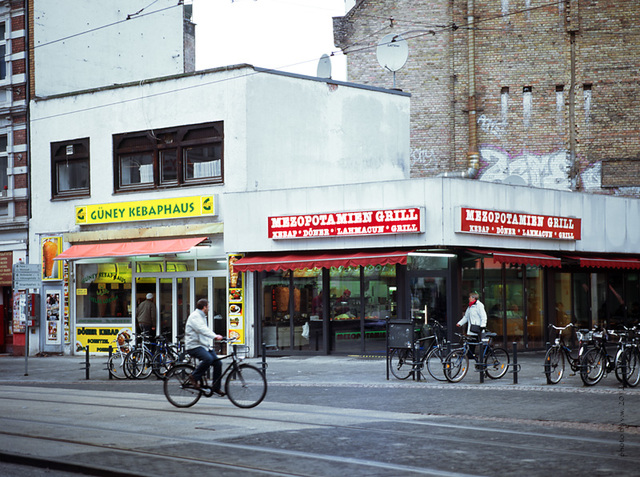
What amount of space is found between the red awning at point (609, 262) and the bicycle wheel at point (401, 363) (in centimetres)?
812

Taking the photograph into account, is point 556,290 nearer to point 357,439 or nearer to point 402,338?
point 402,338

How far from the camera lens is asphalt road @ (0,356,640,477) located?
341 inches

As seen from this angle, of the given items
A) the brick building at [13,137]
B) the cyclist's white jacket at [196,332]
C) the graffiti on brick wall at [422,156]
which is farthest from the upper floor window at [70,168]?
the cyclist's white jacket at [196,332]

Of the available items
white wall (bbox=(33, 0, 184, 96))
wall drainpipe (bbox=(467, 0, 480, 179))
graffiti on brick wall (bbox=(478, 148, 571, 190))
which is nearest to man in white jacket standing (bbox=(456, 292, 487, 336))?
graffiti on brick wall (bbox=(478, 148, 571, 190))

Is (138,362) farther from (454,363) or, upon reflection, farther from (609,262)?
(609,262)

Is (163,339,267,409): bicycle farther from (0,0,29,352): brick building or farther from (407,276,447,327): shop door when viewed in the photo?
(0,0,29,352): brick building

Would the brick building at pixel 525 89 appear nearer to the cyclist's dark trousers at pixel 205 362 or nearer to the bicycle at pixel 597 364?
the bicycle at pixel 597 364

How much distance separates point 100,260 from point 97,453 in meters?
18.9

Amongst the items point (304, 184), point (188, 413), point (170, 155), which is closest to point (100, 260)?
point (170, 155)

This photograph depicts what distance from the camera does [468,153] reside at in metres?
32.3

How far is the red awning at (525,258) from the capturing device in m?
23.2

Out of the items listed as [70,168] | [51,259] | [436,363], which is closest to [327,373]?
[436,363]

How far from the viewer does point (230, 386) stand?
13.5m

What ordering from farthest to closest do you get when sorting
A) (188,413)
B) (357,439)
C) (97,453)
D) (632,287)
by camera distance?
1. (632,287)
2. (188,413)
3. (357,439)
4. (97,453)
